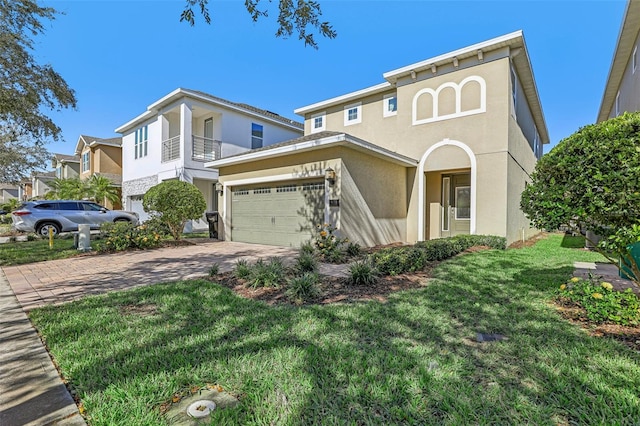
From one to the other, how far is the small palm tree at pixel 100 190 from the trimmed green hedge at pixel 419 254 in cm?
2125

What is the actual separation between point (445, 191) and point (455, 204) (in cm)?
68

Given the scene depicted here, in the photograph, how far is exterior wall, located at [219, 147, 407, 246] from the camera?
360 inches

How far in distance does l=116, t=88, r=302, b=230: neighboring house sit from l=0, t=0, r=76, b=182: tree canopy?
220 inches

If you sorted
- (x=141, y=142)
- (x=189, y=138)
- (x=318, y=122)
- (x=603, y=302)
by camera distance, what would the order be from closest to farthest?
1. (x=603, y=302)
2. (x=189, y=138)
3. (x=318, y=122)
4. (x=141, y=142)

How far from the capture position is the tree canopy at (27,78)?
27.6 feet

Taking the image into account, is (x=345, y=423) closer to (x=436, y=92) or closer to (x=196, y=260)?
(x=196, y=260)

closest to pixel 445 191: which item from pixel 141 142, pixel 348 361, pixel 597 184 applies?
pixel 597 184

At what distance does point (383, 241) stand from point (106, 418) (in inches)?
378

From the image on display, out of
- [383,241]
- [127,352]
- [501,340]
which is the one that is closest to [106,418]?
[127,352]

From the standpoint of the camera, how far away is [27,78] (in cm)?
902

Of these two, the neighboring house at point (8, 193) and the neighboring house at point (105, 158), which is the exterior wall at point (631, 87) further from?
the neighboring house at point (8, 193)

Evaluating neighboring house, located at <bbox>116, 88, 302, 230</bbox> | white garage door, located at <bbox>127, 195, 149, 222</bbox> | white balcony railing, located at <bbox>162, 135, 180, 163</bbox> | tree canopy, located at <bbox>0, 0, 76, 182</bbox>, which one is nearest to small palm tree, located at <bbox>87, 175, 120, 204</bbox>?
neighboring house, located at <bbox>116, 88, 302, 230</bbox>

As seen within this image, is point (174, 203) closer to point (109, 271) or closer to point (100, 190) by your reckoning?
point (109, 271)

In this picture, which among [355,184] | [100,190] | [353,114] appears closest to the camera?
[355,184]
